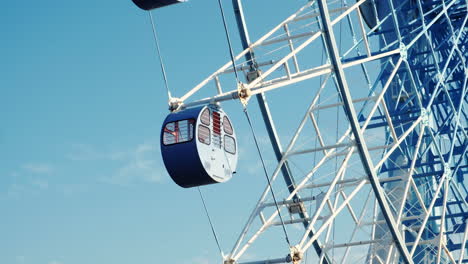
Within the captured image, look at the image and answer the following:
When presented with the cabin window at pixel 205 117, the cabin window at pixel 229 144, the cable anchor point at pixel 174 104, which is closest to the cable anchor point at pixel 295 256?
the cabin window at pixel 229 144

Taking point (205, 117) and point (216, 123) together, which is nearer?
point (205, 117)

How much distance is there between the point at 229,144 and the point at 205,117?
3.82ft

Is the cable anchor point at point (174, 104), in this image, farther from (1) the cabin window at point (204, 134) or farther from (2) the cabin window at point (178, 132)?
(1) the cabin window at point (204, 134)

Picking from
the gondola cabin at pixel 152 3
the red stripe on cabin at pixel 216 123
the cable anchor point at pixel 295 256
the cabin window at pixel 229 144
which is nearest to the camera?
the gondola cabin at pixel 152 3

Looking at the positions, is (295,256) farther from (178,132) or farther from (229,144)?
(178,132)

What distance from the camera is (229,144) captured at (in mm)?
23719

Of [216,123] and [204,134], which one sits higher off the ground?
[216,123]

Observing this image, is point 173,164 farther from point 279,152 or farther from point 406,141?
point 406,141

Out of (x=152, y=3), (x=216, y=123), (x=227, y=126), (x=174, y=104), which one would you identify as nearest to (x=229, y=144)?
(x=227, y=126)

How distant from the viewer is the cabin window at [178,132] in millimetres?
22531

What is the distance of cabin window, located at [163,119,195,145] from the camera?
887 inches

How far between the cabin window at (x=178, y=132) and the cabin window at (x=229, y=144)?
1.29 m

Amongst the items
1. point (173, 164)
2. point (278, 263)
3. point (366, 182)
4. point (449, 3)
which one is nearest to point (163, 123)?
point (173, 164)

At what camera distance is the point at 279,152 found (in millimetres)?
27734
